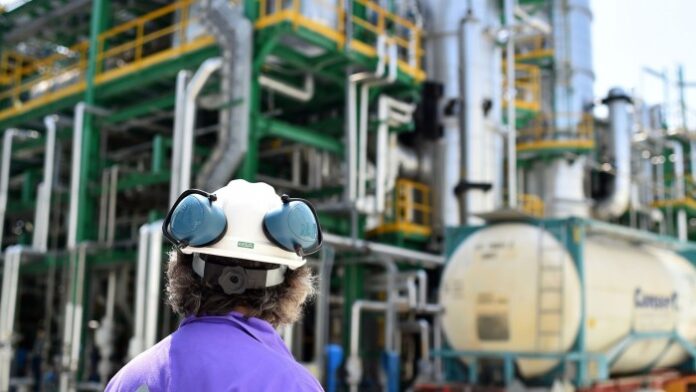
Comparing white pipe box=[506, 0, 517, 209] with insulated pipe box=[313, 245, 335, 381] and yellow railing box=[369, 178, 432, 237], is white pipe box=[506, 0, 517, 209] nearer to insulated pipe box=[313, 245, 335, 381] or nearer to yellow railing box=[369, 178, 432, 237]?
yellow railing box=[369, 178, 432, 237]

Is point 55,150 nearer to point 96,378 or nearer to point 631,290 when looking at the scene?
point 96,378

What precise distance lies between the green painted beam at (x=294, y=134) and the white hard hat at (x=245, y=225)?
940 centimetres

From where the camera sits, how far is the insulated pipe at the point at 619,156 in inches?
824

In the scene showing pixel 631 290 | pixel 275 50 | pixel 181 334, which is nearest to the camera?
pixel 181 334

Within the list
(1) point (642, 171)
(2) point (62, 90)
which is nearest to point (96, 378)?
(2) point (62, 90)

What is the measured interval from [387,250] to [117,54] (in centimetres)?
653

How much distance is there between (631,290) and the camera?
398 inches

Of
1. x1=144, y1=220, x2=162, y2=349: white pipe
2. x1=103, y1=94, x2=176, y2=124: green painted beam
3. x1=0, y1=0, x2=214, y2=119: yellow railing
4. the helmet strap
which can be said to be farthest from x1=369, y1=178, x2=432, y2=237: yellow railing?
the helmet strap

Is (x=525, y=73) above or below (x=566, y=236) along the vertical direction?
above

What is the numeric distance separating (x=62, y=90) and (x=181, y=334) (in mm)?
13768

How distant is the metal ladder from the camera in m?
9.00

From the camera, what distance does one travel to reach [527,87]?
18828 mm

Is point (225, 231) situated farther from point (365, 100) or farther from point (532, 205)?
point (532, 205)

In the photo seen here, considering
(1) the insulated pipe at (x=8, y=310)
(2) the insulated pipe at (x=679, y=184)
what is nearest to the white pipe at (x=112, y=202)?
(1) the insulated pipe at (x=8, y=310)
